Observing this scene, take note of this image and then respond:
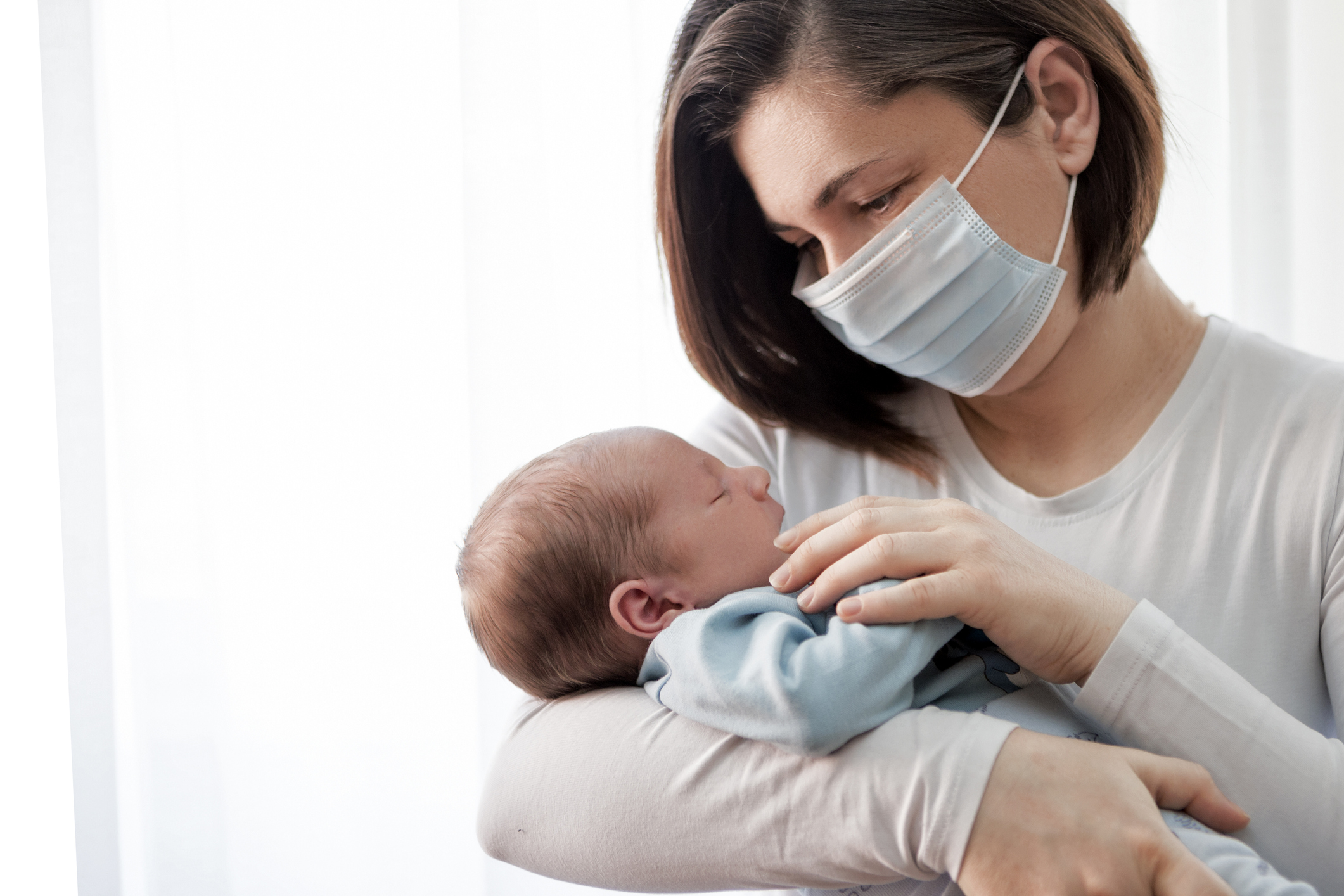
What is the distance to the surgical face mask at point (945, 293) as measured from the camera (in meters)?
1.13

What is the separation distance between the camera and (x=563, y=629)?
1.07m

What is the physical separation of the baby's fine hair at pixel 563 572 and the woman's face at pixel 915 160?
1.36ft

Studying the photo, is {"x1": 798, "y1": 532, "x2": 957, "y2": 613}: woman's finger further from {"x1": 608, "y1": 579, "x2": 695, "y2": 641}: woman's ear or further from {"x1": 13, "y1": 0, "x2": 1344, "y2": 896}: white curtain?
{"x1": 13, "y1": 0, "x2": 1344, "y2": 896}: white curtain

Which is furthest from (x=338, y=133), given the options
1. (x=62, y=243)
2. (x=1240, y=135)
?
(x=1240, y=135)

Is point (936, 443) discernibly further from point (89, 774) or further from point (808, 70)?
point (89, 774)

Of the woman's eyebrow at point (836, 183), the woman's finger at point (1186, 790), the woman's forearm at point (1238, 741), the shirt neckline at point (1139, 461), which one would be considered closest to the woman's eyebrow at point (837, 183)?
the woman's eyebrow at point (836, 183)

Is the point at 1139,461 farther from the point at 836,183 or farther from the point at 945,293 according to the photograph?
the point at 836,183

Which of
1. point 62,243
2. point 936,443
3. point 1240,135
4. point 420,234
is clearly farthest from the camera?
point 1240,135

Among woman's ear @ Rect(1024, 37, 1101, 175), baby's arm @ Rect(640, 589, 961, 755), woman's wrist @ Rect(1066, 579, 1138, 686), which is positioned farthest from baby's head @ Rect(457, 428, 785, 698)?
woman's ear @ Rect(1024, 37, 1101, 175)

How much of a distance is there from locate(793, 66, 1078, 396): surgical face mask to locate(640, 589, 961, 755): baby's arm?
0.43m

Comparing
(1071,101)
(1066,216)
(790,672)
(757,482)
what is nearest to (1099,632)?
(790,672)

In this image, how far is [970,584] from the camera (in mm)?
867

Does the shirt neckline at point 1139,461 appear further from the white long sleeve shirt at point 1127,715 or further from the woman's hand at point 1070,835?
the woman's hand at point 1070,835

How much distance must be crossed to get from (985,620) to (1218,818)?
0.90 feet
